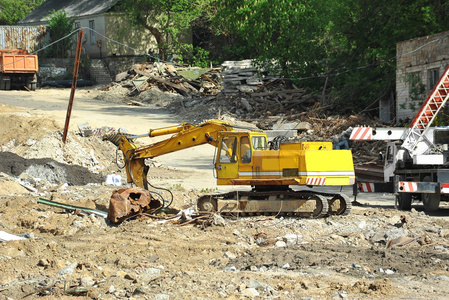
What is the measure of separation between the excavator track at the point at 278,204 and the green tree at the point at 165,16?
33351mm

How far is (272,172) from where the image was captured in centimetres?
1370

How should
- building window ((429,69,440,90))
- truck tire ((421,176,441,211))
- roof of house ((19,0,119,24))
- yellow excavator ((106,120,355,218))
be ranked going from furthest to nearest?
roof of house ((19,0,119,24)) → building window ((429,69,440,90)) → truck tire ((421,176,441,211)) → yellow excavator ((106,120,355,218))

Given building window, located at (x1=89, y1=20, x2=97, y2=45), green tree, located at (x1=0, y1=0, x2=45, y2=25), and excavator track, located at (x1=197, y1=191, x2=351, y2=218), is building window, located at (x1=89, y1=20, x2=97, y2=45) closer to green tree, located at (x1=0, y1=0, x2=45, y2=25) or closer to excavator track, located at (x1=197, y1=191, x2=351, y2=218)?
green tree, located at (x1=0, y1=0, x2=45, y2=25)

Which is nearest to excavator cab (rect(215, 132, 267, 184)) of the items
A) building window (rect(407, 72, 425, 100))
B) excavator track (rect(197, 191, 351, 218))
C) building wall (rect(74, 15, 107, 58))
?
excavator track (rect(197, 191, 351, 218))

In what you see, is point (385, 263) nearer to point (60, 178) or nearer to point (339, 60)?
point (60, 178)

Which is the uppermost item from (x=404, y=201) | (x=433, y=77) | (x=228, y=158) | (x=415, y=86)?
(x=433, y=77)

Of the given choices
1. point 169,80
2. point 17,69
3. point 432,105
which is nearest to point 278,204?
point 432,105

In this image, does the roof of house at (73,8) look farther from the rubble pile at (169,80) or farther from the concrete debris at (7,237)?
the concrete debris at (7,237)

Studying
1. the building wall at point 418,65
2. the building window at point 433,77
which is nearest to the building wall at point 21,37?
the building wall at point 418,65

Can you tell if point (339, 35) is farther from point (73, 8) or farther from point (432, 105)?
point (73, 8)

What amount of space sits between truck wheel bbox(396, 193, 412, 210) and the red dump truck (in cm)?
2750

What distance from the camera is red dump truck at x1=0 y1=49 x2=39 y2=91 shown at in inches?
1502

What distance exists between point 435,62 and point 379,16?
7088mm

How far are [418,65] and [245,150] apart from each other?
1559 cm
